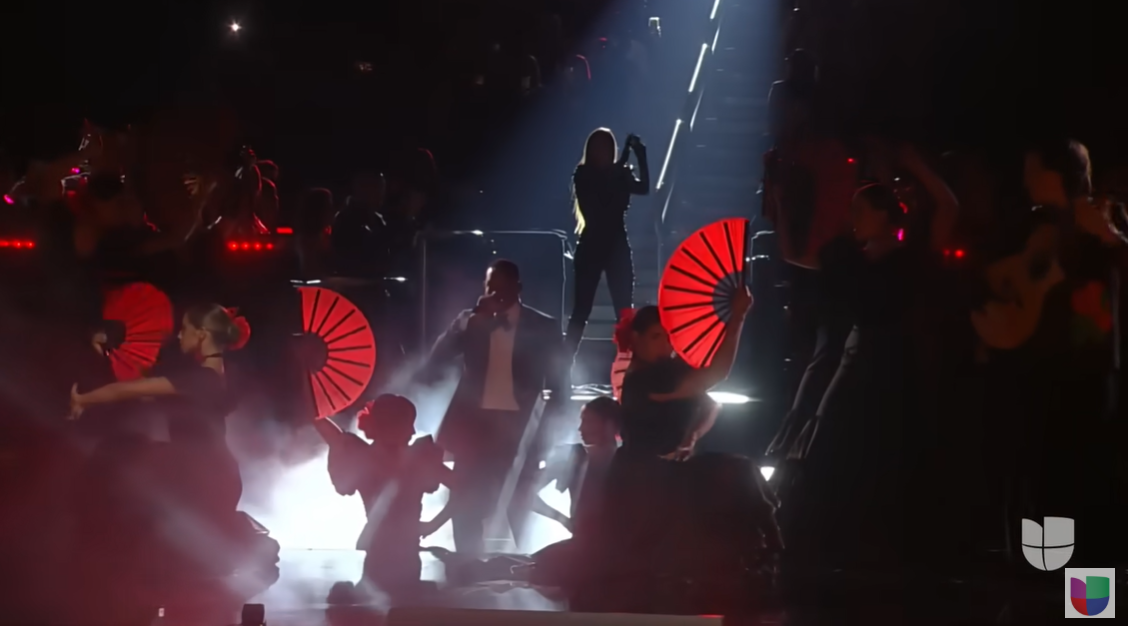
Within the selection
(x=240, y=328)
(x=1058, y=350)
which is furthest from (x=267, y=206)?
(x=1058, y=350)

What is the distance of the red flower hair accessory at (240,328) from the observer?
5.50 meters

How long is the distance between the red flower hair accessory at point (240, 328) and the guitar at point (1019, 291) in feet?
10.6

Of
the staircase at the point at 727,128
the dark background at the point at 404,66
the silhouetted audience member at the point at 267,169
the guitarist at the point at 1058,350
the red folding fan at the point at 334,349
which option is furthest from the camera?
the staircase at the point at 727,128

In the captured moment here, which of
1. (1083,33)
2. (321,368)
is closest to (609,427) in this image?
(321,368)

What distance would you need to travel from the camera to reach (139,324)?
5316 millimetres

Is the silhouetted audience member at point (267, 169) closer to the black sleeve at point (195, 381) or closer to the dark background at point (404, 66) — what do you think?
the dark background at point (404, 66)

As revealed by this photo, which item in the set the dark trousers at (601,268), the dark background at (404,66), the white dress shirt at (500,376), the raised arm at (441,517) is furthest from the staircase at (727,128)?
the raised arm at (441,517)

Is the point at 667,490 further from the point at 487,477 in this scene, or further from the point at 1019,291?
the point at 1019,291

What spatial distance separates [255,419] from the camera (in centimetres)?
577

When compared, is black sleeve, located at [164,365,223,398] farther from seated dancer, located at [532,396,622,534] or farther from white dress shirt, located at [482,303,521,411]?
seated dancer, located at [532,396,622,534]

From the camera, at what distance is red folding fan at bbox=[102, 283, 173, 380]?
5.27 meters

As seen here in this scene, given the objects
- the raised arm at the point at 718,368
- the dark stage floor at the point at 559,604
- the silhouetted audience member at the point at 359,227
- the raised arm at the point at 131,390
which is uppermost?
the silhouetted audience member at the point at 359,227

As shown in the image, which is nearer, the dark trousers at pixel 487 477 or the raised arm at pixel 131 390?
the raised arm at pixel 131 390

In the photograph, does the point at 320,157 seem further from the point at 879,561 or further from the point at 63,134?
the point at 879,561
